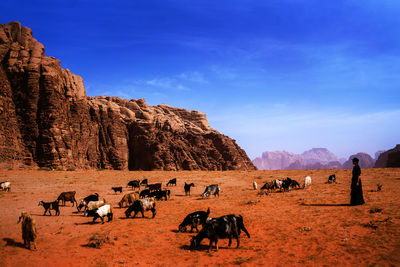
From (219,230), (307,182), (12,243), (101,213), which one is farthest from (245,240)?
(307,182)

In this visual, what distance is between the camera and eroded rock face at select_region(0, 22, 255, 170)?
55156 mm

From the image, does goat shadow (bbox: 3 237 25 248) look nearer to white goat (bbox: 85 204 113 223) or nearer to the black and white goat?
white goat (bbox: 85 204 113 223)

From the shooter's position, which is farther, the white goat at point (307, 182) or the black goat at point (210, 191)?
the white goat at point (307, 182)

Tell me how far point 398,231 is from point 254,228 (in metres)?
6.65

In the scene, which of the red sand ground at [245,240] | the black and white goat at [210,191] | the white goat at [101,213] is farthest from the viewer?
the black and white goat at [210,191]

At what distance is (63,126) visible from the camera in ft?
198

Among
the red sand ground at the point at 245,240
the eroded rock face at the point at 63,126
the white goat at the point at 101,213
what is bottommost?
the red sand ground at the point at 245,240

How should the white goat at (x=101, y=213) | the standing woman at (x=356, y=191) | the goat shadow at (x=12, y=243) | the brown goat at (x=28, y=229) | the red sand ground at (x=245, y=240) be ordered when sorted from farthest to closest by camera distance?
the standing woman at (x=356, y=191), the white goat at (x=101, y=213), the goat shadow at (x=12, y=243), the brown goat at (x=28, y=229), the red sand ground at (x=245, y=240)

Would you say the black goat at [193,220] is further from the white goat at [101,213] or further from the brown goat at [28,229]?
the brown goat at [28,229]

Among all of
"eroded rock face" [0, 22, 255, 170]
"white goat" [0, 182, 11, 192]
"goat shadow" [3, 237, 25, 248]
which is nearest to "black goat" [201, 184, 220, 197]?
"goat shadow" [3, 237, 25, 248]

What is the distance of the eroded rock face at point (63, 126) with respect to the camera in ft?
181

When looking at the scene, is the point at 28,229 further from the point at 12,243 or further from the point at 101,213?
the point at 101,213

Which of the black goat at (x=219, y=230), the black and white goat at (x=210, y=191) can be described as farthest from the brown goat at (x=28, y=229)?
the black and white goat at (x=210, y=191)

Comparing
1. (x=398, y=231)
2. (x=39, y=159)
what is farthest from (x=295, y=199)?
(x=39, y=159)
